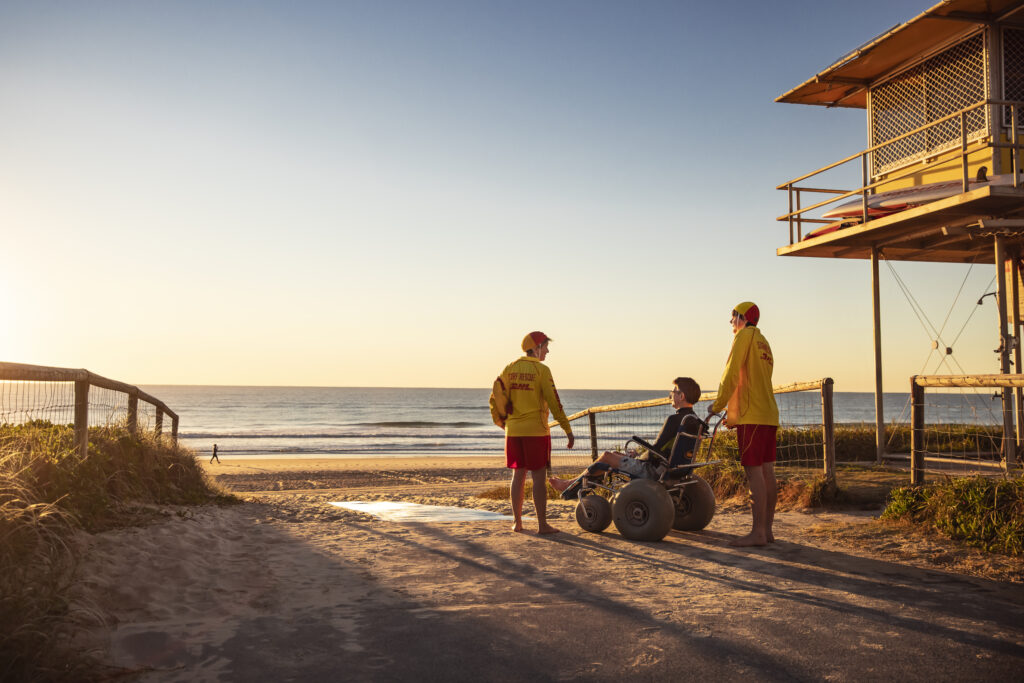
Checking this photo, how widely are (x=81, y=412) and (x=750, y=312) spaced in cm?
575

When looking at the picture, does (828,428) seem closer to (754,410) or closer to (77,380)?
(754,410)

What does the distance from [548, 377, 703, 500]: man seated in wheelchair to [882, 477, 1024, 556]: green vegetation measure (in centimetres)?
208

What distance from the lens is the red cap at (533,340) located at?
23.6 ft

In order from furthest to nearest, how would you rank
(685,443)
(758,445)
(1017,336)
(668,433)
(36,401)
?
(1017,336) → (668,433) → (685,443) → (36,401) → (758,445)

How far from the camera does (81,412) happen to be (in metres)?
6.31

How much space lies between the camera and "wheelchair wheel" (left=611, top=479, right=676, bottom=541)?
632cm

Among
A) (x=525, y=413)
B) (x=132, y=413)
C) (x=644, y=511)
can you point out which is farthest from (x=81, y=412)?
(x=644, y=511)

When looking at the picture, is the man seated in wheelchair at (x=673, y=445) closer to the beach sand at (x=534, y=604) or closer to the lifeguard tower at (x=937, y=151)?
the beach sand at (x=534, y=604)

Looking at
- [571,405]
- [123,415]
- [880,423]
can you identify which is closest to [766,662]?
[123,415]

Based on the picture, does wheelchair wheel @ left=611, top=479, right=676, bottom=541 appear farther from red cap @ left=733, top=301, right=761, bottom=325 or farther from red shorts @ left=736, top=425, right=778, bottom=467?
red cap @ left=733, top=301, right=761, bottom=325

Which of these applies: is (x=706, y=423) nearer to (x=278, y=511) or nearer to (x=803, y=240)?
(x=278, y=511)

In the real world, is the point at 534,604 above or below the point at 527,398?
below

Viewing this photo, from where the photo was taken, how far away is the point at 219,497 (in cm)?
858

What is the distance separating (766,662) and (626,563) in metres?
2.15
